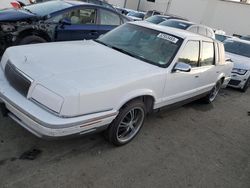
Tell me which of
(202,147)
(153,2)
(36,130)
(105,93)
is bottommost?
(153,2)

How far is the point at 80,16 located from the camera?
22.2ft

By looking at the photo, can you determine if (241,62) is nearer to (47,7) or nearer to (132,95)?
(47,7)

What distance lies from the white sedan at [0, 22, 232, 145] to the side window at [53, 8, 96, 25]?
202 centimetres

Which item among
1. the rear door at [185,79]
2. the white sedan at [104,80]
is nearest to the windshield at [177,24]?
the white sedan at [104,80]

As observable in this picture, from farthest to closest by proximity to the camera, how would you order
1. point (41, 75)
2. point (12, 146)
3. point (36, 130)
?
point (12, 146) → point (41, 75) → point (36, 130)

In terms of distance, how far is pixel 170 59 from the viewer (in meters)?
4.23

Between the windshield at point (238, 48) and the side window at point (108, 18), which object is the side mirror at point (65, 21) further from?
the windshield at point (238, 48)

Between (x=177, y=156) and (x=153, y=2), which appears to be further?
(x=153, y=2)

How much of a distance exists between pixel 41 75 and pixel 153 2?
33652mm

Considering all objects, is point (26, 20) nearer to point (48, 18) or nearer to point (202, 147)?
point (48, 18)

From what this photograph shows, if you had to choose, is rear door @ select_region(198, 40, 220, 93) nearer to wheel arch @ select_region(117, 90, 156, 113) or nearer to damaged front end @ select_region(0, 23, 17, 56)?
wheel arch @ select_region(117, 90, 156, 113)

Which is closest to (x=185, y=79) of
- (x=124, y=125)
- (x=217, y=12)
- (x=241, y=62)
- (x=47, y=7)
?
(x=124, y=125)

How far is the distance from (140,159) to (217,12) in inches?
1093

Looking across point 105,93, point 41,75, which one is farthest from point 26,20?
point 105,93
